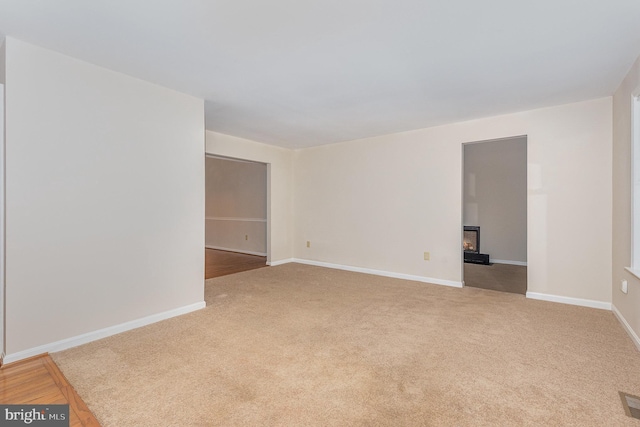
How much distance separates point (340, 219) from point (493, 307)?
2.80 metres

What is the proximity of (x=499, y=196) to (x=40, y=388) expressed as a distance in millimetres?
6891

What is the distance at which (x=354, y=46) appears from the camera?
223cm

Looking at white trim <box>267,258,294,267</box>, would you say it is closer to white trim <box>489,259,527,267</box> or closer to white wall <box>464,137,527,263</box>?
white wall <box>464,137,527,263</box>

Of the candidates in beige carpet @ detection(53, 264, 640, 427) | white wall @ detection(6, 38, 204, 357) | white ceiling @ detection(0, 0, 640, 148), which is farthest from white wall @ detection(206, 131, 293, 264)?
beige carpet @ detection(53, 264, 640, 427)

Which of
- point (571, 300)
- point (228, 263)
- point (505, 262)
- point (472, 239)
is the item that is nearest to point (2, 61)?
point (228, 263)

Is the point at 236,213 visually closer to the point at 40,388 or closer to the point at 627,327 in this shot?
the point at 40,388

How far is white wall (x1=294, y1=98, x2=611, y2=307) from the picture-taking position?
10.9ft

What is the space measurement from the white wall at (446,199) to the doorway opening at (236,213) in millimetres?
1123

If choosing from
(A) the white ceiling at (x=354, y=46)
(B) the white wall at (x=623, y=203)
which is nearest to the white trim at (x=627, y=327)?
(B) the white wall at (x=623, y=203)

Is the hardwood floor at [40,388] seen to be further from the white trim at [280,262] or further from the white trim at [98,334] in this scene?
the white trim at [280,262]

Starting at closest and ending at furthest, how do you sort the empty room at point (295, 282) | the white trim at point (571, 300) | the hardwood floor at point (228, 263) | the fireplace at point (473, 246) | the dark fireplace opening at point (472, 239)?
the empty room at point (295, 282) → the white trim at point (571, 300) → the hardwood floor at point (228, 263) → the fireplace at point (473, 246) → the dark fireplace opening at point (472, 239)

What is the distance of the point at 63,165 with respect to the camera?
2379 mm

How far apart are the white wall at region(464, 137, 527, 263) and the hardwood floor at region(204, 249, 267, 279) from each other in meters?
→ 4.49

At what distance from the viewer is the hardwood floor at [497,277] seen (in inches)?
168
